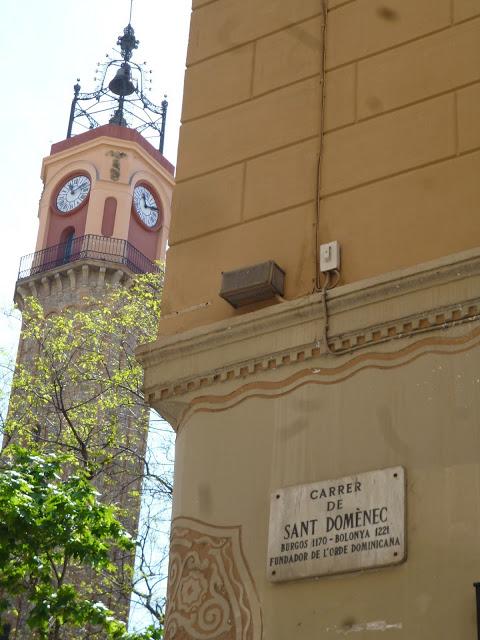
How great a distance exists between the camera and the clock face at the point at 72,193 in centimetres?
5906

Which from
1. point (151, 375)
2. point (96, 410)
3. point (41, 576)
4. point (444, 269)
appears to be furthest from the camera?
point (96, 410)

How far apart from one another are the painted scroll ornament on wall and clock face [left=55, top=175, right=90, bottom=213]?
52.8 m

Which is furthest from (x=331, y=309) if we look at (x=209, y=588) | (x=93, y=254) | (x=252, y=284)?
(x=93, y=254)

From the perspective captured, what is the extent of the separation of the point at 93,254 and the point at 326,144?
164 ft

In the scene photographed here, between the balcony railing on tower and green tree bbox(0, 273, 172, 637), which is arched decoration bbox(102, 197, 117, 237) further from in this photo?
green tree bbox(0, 273, 172, 637)

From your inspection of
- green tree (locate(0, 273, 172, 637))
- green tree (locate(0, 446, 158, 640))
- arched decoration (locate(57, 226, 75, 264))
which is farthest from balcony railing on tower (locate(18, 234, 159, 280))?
green tree (locate(0, 446, 158, 640))

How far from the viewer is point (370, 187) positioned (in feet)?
25.1

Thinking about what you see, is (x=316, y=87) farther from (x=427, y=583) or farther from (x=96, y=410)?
(x=96, y=410)

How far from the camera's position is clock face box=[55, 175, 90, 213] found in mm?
59062

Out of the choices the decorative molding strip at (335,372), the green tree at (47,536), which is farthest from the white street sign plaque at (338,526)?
the green tree at (47,536)

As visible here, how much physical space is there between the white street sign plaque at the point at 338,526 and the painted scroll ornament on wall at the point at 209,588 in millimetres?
222

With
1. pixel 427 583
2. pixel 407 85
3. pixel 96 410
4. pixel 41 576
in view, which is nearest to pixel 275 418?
pixel 427 583

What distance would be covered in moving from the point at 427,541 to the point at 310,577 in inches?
26.1

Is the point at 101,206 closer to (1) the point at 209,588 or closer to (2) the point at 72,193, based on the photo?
(2) the point at 72,193
